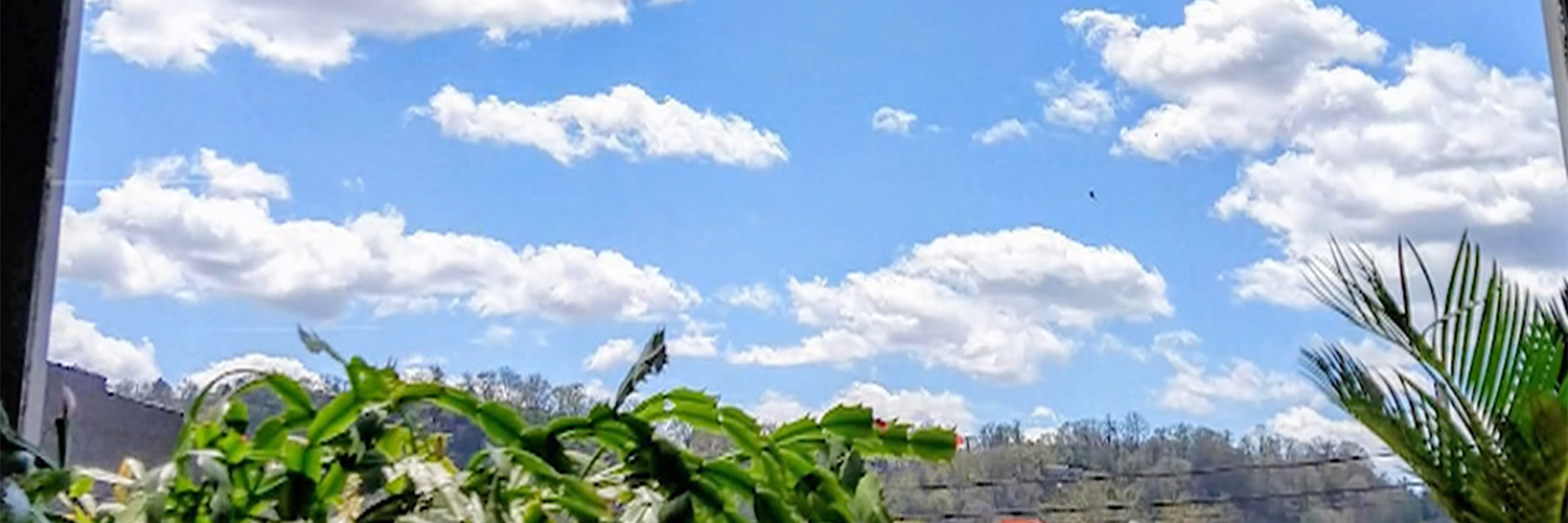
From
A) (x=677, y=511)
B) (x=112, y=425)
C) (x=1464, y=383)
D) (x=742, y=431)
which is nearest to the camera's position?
(x=677, y=511)

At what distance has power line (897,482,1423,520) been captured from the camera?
4.17ft

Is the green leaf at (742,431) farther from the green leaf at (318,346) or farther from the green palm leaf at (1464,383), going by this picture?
the green palm leaf at (1464,383)

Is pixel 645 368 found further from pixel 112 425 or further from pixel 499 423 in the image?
pixel 112 425

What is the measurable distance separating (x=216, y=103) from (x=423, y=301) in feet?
0.80

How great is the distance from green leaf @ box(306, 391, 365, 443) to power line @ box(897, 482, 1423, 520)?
2.35 feet

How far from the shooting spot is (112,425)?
1081mm

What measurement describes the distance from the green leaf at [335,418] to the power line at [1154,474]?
0.72m

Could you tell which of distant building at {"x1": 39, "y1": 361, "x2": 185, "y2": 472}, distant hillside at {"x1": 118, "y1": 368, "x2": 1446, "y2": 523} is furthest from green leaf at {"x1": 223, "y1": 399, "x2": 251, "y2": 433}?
distant hillside at {"x1": 118, "y1": 368, "x2": 1446, "y2": 523}

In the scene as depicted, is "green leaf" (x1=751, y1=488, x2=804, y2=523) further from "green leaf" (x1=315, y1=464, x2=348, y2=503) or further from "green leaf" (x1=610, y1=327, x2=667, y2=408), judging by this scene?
"green leaf" (x1=315, y1=464, x2=348, y2=503)

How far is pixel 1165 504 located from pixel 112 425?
0.90 meters

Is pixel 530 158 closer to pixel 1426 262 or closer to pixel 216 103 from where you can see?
pixel 216 103

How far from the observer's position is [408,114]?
49.1 inches

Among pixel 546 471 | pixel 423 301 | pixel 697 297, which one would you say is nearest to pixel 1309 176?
pixel 697 297

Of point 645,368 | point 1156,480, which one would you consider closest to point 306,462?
point 645,368
